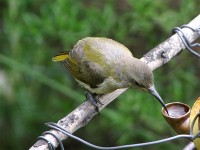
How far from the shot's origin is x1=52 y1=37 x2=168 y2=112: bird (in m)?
3.88

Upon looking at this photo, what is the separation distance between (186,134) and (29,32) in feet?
8.38

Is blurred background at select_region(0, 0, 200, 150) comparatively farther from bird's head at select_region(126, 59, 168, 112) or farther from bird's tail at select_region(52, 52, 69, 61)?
bird's head at select_region(126, 59, 168, 112)

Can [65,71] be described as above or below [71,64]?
below

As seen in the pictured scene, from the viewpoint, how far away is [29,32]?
523 cm

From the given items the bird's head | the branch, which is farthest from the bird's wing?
the bird's head

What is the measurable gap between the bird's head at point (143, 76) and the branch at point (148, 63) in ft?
0.24

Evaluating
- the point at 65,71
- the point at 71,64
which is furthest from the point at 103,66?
the point at 65,71

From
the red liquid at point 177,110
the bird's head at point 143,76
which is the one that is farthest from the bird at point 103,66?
the red liquid at point 177,110

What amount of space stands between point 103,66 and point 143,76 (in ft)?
1.82

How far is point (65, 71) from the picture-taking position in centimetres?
555

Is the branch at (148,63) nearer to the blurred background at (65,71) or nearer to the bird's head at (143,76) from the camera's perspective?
the bird's head at (143,76)

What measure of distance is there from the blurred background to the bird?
840 millimetres

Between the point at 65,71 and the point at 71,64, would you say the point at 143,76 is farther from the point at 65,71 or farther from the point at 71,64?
the point at 65,71

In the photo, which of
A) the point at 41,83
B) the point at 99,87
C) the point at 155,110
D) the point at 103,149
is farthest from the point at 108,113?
the point at 103,149
